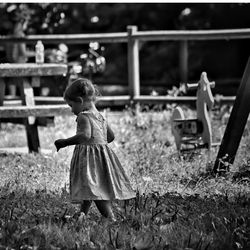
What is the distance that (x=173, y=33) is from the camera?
38.5 feet

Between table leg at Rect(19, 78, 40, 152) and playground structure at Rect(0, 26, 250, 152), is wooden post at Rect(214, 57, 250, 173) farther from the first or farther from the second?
playground structure at Rect(0, 26, 250, 152)

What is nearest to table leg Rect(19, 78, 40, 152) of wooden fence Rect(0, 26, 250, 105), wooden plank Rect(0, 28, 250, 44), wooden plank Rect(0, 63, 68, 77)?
wooden plank Rect(0, 63, 68, 77)

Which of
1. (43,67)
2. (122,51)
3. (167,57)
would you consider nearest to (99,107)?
(43,67)

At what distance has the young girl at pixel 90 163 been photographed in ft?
17.0

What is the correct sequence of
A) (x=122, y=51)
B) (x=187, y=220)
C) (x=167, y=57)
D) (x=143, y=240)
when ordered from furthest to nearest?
(x=122, y=51)
(x=167, y=57)
(x=187, y=220)
(x=143, y=240)

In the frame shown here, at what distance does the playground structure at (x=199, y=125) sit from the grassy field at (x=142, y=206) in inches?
7.4

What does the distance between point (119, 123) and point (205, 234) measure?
5.64m

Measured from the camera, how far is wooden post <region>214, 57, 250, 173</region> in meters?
6.73

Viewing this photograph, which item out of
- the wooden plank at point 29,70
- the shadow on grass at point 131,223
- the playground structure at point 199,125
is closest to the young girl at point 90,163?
the shadow on grass at point 131,223

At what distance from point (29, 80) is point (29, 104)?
0.28 metres

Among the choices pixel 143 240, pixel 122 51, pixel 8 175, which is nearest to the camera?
pixel 143 240

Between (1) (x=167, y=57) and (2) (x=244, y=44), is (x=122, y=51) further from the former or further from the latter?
(2) (x=244, y=44)

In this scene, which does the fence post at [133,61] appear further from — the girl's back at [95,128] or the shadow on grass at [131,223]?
the girl's back at [95,128]

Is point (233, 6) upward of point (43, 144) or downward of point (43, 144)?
upward
